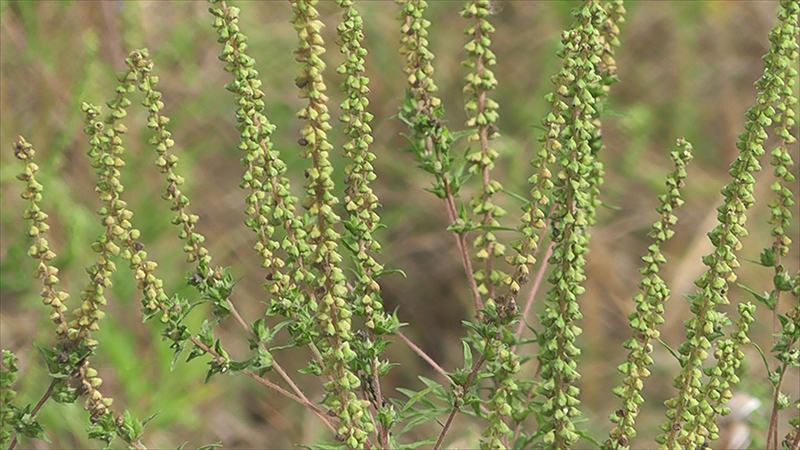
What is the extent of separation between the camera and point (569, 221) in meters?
1.38

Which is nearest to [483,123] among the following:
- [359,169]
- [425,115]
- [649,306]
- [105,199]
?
[425,115]

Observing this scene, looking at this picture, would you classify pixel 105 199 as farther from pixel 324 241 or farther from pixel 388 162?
pixel 388 162

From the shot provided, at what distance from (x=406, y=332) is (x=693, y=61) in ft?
5.72

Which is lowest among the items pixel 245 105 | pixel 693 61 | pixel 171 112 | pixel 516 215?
pixel 245 105

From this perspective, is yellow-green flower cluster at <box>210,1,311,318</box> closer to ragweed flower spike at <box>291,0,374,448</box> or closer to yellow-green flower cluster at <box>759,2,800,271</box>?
ragweed flower spike at <box>291,0,374,448</box>

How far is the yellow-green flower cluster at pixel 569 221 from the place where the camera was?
1345 mm

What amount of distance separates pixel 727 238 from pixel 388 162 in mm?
2499

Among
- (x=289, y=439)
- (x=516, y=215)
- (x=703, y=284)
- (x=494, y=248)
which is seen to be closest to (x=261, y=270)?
(x=289, y=439)

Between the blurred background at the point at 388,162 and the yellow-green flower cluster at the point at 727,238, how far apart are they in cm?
173

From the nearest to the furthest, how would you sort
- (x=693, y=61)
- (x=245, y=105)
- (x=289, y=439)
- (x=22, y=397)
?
(x=245, y=105)
(x=22, y=397)
(x=289, y=439)
(x=693, y=61)

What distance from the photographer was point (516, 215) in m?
3.88

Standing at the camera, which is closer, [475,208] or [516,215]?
[475,208]

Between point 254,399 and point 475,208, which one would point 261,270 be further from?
point 475,208

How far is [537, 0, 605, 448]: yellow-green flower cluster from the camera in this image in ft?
4.41
